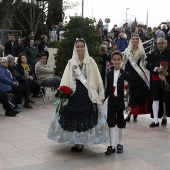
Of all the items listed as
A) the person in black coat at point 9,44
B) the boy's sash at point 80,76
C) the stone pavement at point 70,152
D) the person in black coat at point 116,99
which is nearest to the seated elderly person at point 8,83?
the stone pavement at point 70,152

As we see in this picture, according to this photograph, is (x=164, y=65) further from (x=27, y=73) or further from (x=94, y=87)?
(x=27, y=73)

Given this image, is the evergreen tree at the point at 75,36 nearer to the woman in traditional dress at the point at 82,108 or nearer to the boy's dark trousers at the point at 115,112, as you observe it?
the woman in traditional dress at the point at 82,108

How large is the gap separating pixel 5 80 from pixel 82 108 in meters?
3.98

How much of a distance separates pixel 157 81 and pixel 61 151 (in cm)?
315

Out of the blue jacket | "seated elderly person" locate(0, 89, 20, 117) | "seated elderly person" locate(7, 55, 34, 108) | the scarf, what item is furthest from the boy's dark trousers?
"seated elderly person" locate(7, 55, 34, 108)

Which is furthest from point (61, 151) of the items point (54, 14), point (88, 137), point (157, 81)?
point (54, 14)

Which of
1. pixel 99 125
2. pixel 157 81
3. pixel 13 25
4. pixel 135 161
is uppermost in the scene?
pixel 13 25

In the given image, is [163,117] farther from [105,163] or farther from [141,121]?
[105,163]

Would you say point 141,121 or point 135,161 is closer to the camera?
point 135,161

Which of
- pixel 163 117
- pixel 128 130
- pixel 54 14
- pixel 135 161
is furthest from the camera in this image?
pixel 54 14

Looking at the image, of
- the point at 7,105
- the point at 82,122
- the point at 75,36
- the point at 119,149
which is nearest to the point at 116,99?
the point at 82,122

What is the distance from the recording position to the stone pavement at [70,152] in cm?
597

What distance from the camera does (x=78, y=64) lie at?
21.6ft

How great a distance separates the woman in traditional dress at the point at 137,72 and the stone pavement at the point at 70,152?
62 cm
